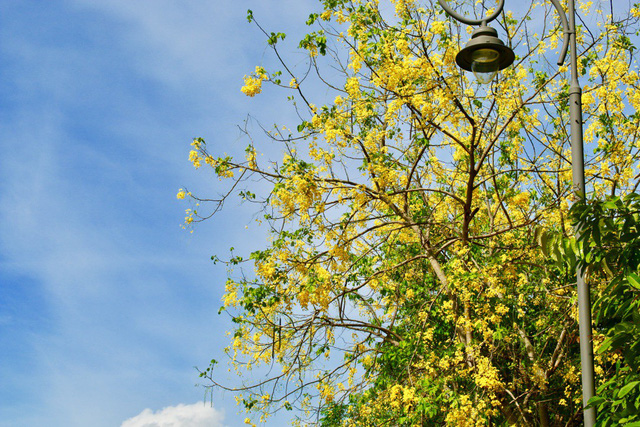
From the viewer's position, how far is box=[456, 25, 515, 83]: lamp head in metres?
5.30

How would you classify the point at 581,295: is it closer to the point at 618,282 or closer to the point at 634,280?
the point at 618,282

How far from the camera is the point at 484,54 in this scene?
17.7 feet

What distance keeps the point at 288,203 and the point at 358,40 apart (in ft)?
7.13

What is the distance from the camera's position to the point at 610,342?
3.86 metres

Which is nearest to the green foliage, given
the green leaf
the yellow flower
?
the green leaf

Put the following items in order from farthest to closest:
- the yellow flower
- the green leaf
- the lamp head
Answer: the yellow flower, the lamp head, the green leaf

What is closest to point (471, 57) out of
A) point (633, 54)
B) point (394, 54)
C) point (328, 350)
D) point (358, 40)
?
point (394, 54)

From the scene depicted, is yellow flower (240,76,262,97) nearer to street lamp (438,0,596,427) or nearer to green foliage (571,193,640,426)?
street lamp (438,0,596,427)

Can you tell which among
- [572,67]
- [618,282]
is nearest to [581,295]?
[618,282]

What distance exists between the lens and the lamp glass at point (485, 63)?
540 centimetres

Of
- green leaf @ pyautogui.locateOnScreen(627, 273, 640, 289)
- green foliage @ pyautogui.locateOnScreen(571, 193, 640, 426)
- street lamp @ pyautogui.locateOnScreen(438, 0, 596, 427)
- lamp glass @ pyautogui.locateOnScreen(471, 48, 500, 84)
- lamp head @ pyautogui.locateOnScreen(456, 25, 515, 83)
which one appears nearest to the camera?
green leaf @ pyautogui.locateOnScreen(627, 273, 640, 289)

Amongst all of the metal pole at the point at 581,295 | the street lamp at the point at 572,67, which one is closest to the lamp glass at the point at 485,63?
the street lamp at the point at 572,67

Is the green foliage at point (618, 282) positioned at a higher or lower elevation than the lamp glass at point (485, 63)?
lower

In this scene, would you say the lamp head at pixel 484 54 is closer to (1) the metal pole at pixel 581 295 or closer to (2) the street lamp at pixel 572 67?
(2) the street lamp at pixel 572 67
